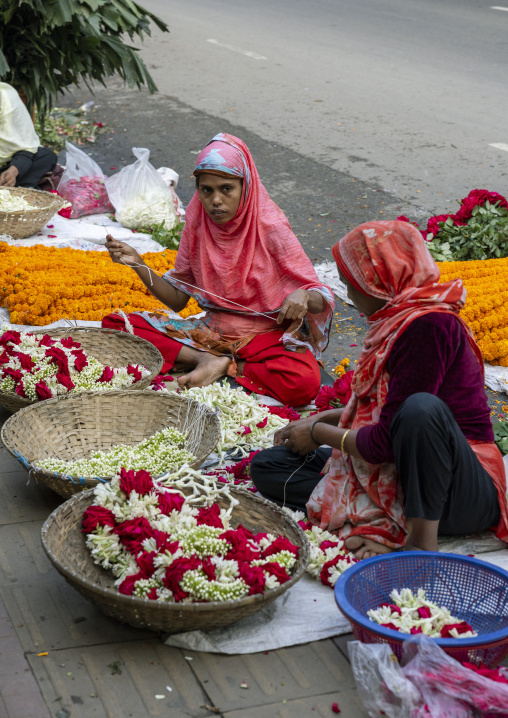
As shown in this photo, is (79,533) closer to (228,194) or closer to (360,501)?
(360,501)

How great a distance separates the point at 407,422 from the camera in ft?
7.82

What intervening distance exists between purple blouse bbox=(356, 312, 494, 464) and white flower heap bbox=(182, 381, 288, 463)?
94 cm

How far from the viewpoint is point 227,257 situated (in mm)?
4105

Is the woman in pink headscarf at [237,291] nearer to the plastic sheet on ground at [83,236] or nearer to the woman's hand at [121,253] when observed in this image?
the woman's hand at [121,253]

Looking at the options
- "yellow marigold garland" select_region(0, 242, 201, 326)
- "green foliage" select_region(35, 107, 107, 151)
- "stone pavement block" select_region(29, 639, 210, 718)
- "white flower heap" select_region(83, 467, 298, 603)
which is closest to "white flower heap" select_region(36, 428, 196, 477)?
"white flower heap" select_region(83, 467, 298, 603)

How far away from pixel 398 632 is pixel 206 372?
212cm

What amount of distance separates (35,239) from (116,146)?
350cm

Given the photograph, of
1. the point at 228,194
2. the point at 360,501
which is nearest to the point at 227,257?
the point at 228,194

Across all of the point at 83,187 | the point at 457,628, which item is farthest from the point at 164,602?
the point at 83,187

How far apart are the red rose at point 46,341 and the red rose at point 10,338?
10 cm

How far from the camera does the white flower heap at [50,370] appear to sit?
137 inches

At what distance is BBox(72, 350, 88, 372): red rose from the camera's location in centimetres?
363

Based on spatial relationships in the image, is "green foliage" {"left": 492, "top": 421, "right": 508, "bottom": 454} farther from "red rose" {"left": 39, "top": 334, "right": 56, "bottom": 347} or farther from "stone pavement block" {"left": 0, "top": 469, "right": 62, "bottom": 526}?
"red rose" {"left": 39, "top": 334, "right": 56, "bottom": 347}

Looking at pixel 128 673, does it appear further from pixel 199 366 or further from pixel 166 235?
pixel 166 235
